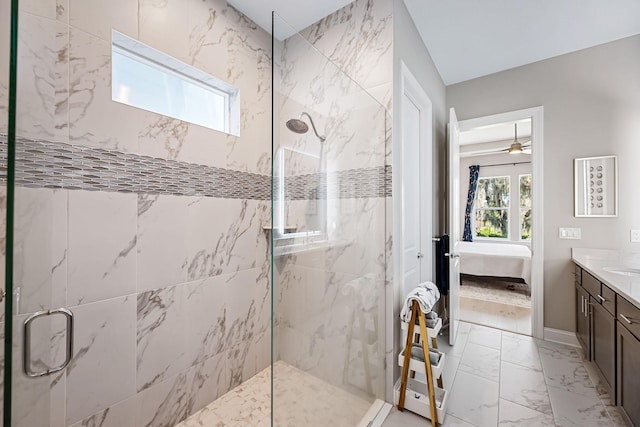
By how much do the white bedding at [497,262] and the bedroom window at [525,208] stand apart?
143 cm

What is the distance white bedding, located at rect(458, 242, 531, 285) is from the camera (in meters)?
4.07

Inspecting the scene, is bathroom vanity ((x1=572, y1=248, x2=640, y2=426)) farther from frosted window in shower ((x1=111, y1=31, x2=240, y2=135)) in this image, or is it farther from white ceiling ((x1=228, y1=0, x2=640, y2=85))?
frosted window in shower ((x1=111, y1=31, x2=240, y2=135))

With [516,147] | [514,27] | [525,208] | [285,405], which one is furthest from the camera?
[525,208]

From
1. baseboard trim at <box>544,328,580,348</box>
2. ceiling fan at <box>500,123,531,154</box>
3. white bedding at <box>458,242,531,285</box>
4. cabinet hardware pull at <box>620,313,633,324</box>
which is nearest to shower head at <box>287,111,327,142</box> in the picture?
cabinet hardware pull at <box>620,313,633,324</box>

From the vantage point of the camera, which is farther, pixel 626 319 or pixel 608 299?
pixel 608 299

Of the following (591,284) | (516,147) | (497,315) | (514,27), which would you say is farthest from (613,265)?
(516,147)

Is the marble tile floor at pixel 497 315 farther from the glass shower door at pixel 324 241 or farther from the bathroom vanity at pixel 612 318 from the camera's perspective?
the glass shower door at pixel 324 241

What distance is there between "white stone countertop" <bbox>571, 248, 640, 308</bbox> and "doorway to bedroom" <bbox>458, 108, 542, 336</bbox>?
16.5 inches

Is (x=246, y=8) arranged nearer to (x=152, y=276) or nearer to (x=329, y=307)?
(x=152, y=276)

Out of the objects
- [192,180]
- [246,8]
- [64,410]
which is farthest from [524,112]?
[64,410]

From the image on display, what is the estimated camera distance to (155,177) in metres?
1.54

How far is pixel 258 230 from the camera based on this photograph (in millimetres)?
2203

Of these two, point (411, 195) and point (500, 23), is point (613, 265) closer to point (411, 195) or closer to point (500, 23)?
point (411, 195)

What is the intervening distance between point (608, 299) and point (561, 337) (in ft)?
4.08
